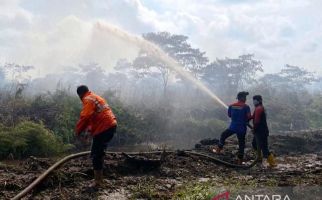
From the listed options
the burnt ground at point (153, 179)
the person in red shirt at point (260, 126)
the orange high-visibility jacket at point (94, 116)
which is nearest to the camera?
the burnt ground at point (153, 179)

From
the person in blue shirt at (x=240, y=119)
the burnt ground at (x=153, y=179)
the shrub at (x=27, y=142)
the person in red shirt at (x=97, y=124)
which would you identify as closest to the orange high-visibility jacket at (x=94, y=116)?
the person in red shirt at (x=97, y=124)

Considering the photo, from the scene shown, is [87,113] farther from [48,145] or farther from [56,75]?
[56,75]

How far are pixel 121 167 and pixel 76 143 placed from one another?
8.53 meters

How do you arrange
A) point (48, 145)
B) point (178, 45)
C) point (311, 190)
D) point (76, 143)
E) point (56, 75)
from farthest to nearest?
point (56, 75) → point (178, 45) → point (76, 143) → point (48, 145) → point (311, 190)

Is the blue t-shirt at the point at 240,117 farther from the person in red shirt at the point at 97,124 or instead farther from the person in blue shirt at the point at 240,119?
the person in red shirt at the point at 97,124

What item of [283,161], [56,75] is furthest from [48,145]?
[56,75]

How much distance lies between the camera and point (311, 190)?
6.61m

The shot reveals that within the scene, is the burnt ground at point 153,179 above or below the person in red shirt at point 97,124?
below

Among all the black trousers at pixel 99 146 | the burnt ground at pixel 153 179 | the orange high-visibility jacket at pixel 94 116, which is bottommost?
the burnt ground at pixel 153 179

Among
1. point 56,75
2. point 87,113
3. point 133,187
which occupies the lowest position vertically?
point 133,187

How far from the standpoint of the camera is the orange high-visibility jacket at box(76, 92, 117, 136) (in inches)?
263

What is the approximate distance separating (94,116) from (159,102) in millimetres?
28254

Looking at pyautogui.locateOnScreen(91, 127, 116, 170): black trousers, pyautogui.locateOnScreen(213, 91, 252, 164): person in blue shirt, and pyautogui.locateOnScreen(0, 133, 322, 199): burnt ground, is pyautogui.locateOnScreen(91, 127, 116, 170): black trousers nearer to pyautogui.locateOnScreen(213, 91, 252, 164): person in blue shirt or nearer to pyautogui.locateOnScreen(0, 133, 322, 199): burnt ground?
pyautogui.locateOnScreen(0, 133, 322, 199): burnt ground

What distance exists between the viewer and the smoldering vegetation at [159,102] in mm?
17094
